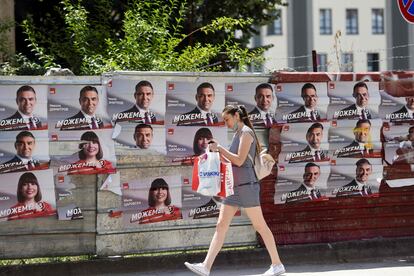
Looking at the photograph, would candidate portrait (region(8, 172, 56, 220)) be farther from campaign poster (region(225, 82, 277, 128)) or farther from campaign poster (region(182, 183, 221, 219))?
campaign poster (region(225, 82, 277, 128))

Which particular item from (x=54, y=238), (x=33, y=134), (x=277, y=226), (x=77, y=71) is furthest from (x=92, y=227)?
(x=77, y=71)

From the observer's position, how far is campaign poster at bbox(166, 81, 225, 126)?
7578 millimetres

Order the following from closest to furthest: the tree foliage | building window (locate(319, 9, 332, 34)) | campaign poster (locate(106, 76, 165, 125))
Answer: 1. campaign poster (locate(106, 76, 165, 125))
2. the tree foliage
3. building window (locate(319, 9, 332, 34))

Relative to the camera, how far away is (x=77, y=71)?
967 cm

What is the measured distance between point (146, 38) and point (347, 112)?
268cm

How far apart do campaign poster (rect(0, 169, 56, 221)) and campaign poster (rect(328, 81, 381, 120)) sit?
3.33m

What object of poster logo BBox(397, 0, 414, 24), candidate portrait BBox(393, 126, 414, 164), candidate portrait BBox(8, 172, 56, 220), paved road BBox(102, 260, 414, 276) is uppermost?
poster logo BBox(397, 0, 414, 24)

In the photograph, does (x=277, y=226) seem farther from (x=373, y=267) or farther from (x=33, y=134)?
(x=33, y=134)

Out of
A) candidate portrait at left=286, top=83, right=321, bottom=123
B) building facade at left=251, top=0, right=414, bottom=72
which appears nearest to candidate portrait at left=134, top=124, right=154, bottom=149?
candidate portrait at left=286, top=83, right=321, bottom=123

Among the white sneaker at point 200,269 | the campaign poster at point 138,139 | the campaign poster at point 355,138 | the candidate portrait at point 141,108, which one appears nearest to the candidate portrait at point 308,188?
the campaign poster at point 355,138

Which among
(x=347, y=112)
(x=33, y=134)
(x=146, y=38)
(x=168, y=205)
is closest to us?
(x=33, y=134)

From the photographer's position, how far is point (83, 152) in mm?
7277

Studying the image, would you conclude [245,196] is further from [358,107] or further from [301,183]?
[358,107]

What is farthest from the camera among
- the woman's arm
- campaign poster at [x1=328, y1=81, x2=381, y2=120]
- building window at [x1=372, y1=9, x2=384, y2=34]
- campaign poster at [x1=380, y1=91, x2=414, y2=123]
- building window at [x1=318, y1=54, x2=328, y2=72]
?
building window at [x1=372, y1=9, x2=384, y2=34]
